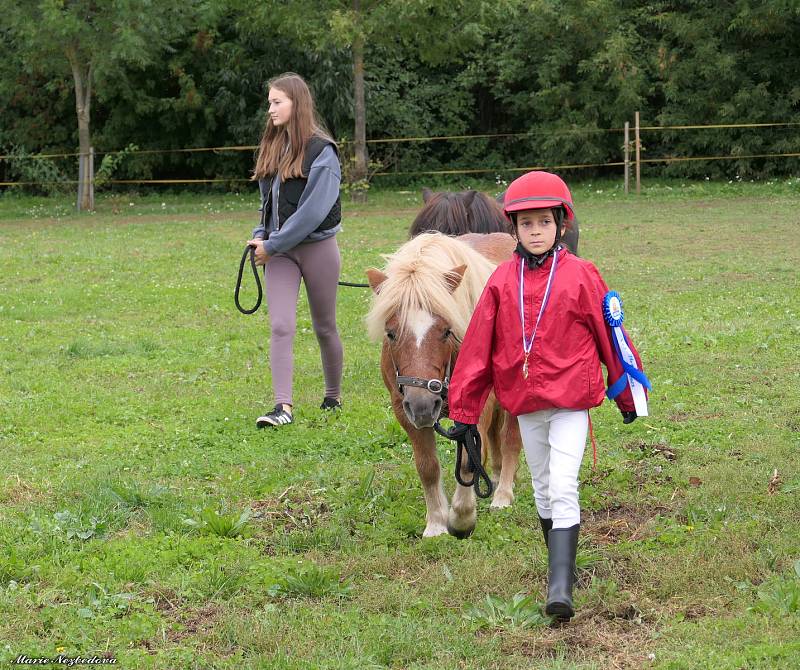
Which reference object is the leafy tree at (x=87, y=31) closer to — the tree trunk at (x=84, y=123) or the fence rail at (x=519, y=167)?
the tree trunk at (x=84, y=123)

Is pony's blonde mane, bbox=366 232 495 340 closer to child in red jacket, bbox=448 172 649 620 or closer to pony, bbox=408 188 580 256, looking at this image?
child in red jacket, bbox=448 172 649 620

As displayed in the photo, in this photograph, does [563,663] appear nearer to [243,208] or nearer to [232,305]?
[232,305]

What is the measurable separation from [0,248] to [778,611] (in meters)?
15.0

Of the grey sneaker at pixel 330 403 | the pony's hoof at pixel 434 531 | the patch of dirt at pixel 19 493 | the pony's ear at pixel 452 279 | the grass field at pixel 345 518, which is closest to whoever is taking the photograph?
the grass field at pixel 345 518

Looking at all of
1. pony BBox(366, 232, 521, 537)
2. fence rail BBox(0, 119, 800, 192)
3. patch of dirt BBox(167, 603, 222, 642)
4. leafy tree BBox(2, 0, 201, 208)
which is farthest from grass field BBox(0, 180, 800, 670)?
fence rail BBox(0, 119, 800, 192)

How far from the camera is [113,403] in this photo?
7125 mm

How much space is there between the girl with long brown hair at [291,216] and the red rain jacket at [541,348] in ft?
8.80

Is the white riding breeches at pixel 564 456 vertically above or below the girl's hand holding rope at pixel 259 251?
below

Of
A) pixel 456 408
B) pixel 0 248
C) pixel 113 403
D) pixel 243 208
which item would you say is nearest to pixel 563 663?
pixel 456 408

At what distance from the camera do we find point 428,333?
417 cm

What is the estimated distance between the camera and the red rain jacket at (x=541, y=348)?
3.69m

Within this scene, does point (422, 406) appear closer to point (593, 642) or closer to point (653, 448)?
point (593, 642)

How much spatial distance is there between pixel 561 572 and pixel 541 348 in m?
0.82

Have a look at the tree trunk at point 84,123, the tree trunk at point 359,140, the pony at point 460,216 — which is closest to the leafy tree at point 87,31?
the tree trunk at point 84,123
